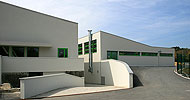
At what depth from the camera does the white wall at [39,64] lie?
16969 mm

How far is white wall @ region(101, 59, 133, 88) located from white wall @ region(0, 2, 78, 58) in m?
4.33

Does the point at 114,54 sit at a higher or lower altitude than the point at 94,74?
higher

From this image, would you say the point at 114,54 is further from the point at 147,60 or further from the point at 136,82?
the point at 136,82

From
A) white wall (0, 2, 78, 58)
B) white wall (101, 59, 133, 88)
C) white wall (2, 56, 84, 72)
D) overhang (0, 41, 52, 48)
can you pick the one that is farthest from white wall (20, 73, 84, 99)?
overhang (0, 41, 52, 48)

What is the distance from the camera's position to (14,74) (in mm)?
17188

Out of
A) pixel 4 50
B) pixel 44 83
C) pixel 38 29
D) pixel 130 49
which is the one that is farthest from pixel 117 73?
pixel 4 50

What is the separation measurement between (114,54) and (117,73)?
251 inches

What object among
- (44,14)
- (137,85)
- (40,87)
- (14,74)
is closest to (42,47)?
(44,14)

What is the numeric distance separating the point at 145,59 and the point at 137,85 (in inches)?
460

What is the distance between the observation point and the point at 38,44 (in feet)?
66.9

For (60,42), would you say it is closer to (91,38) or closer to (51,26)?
(51,26)

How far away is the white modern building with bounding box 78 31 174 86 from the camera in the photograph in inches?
1035

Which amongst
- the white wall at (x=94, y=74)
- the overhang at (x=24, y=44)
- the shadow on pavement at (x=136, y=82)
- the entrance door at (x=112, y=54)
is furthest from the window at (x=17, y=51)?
the shadow on pavement at (x=136, y=82)

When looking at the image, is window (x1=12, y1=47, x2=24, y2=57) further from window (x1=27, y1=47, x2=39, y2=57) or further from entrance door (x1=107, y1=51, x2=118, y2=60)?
entrance door (x1=107, y1=51, x2=118, y2=60)
